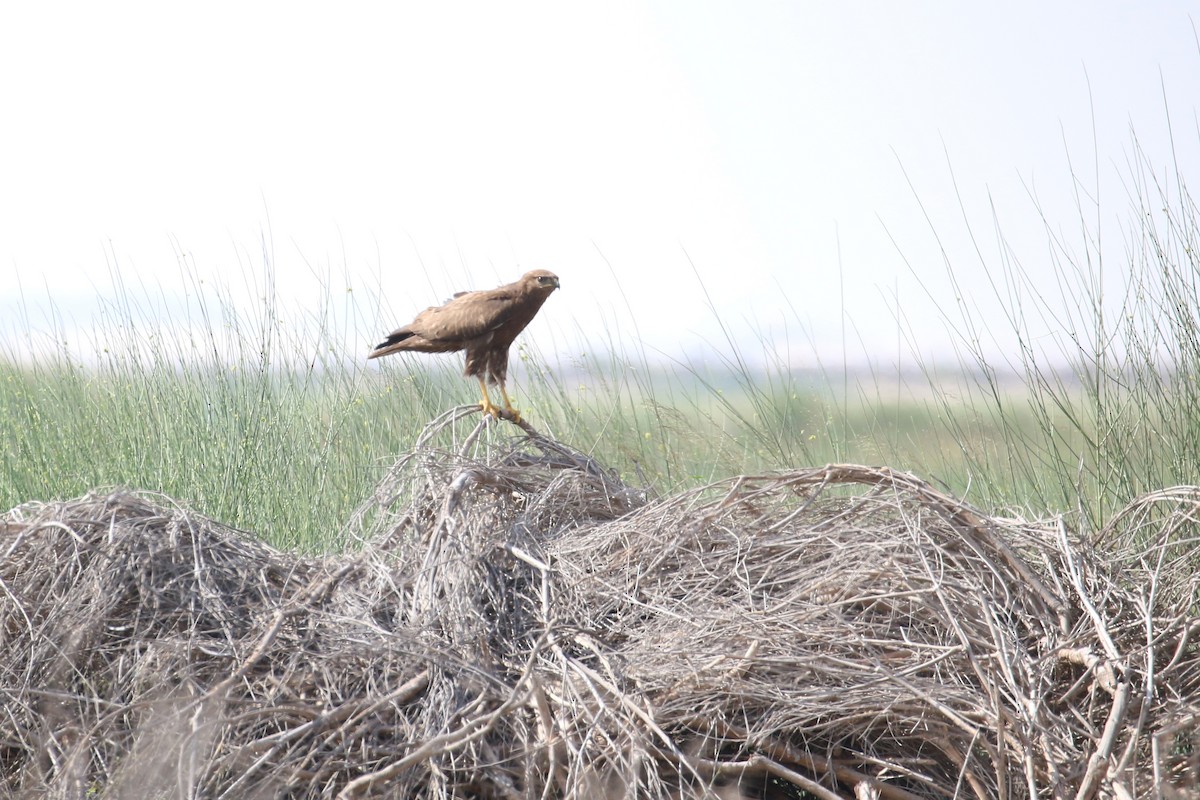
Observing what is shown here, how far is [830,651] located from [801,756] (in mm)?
237

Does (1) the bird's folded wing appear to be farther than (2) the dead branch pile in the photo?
Yes

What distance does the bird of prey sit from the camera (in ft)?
12.3

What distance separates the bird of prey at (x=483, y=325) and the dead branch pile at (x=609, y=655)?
117cm

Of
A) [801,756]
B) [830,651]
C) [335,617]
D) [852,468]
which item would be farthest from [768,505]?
[335,617]

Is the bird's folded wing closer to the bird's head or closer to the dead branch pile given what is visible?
the bird's head

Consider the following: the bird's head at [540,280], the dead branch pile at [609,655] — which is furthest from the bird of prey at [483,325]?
the dead branch pile at [609,655]

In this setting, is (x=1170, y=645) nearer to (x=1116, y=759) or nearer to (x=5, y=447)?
(x=1116, y=759)

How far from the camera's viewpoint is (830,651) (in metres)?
2.12

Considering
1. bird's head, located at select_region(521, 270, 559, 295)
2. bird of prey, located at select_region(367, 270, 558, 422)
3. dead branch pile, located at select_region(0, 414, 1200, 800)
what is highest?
bird's head, located at select_region(521, 270, 559, 295)

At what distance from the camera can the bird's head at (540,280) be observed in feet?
12.6

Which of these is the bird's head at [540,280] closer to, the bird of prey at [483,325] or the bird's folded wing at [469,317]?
the bird of prey at [483,325]

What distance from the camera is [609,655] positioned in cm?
209

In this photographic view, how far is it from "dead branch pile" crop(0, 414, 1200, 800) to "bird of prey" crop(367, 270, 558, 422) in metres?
1.17

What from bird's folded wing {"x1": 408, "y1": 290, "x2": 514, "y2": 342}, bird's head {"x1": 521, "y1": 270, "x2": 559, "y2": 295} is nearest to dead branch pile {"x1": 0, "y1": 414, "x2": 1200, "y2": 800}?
bird's folded wing {"x1": 408, "y1": 290, "x2": 514, "y2": 342}
